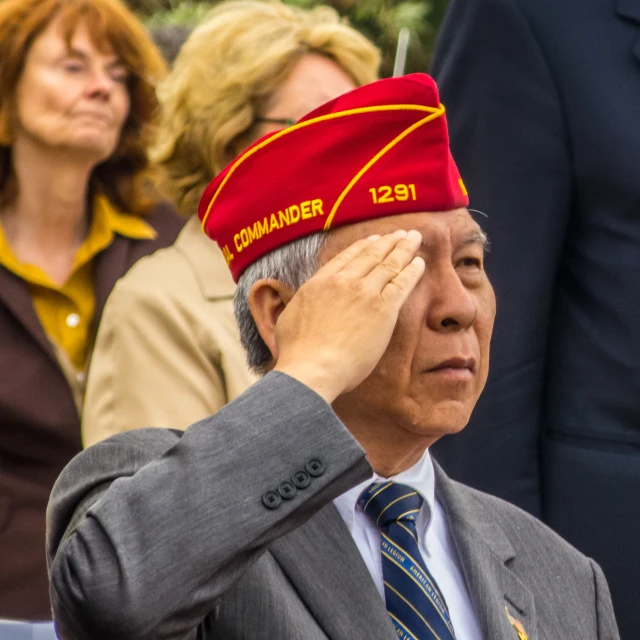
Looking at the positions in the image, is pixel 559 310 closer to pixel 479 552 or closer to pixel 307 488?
pixel 479 552

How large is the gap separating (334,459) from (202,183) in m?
1.93

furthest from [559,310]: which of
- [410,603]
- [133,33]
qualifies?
[133,33]

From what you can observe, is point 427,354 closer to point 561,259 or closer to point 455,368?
point 455,368

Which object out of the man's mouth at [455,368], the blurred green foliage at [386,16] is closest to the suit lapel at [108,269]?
the man's mouth at [455,368]

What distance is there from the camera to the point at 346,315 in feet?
7.44

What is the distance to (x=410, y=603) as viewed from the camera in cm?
234

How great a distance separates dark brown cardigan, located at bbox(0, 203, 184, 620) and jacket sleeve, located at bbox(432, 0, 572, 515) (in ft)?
3.43

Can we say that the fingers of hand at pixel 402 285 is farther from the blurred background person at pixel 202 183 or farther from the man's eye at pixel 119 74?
the man's eye at pixel 119 74

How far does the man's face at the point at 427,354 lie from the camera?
7.97 feet

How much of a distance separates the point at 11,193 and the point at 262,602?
87.9 inches

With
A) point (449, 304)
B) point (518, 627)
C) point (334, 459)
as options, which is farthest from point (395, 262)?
point (518, 627)

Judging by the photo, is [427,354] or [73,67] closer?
[427,354]

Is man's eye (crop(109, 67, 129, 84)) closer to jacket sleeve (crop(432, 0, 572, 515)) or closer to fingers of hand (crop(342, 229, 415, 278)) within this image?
jacket sleeve (crop(432, 0, 572, 515))

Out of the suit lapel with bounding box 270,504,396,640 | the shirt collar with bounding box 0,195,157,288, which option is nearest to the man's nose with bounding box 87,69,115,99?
the shirt collar with bounding box 0,195,157,288
